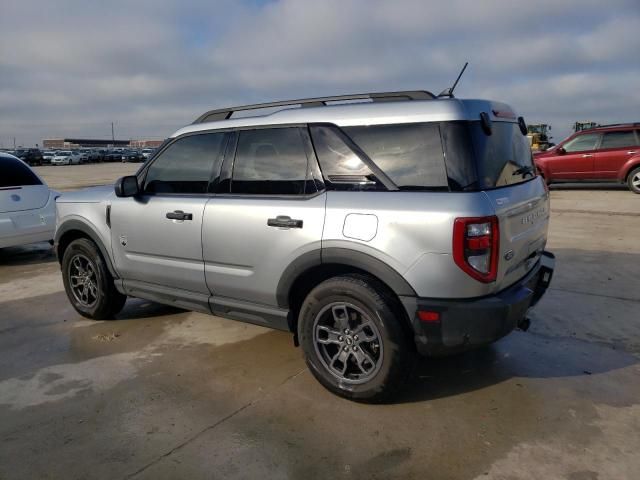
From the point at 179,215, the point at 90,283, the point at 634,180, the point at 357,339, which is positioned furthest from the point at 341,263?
the point at 634,180

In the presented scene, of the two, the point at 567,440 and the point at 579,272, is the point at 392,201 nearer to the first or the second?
the point at 567,440

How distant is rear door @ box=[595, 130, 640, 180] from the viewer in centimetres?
1344

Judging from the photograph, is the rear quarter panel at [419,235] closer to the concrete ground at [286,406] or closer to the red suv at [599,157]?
the concrete ground at [286,406]

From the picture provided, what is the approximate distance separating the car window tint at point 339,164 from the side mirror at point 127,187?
174 centimetres

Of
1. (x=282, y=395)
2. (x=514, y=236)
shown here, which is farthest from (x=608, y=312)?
(x=282, y=395)

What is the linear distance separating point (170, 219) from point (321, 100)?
1.52m

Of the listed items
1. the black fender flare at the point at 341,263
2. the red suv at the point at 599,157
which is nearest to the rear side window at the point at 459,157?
the black fender flare at the point at 341,263

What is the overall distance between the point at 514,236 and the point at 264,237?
1615 mm

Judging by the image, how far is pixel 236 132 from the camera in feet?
12.8

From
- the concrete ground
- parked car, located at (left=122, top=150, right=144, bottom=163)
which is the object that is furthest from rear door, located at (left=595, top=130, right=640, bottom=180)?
parked car, located at (left=122, top=150, right=144, bottom=163)

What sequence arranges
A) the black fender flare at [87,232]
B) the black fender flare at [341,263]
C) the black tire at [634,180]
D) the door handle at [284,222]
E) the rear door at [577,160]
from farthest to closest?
the rear door at [577,160] < the black tire at [634,180] < the black fender flare at [87,232] < the door handle at [284,222] < the black fender flare at [341,263]

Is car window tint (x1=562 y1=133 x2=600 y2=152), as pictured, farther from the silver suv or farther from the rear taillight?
the rear taillight

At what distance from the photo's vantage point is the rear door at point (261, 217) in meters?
3.37

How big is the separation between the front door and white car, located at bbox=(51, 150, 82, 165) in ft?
174
